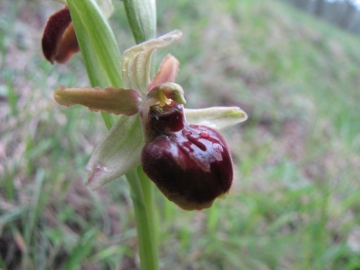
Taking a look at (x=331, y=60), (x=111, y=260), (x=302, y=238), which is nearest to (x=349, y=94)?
(x=331, y=60)

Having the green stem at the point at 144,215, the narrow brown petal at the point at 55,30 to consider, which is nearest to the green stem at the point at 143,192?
the green stem at the point at 144,215

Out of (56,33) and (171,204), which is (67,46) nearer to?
(56,33)

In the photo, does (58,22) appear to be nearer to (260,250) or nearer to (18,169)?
(18,169)

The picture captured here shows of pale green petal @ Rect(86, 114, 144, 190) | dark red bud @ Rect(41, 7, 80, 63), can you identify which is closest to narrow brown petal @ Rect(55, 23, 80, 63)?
dark red bud @ Rect(41, 7, 80, 63)

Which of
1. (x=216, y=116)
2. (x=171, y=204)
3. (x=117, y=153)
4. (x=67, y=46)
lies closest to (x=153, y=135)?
(x=117, y=153)

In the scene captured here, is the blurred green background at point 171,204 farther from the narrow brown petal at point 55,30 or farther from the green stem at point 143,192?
the narrow brown petal at point 55,30

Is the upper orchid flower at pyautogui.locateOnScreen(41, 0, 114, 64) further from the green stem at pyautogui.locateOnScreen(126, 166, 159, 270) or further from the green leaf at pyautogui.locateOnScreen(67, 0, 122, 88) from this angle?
the green stem at pyautogui.locateOnScreen(126, 166, 159, 270)
